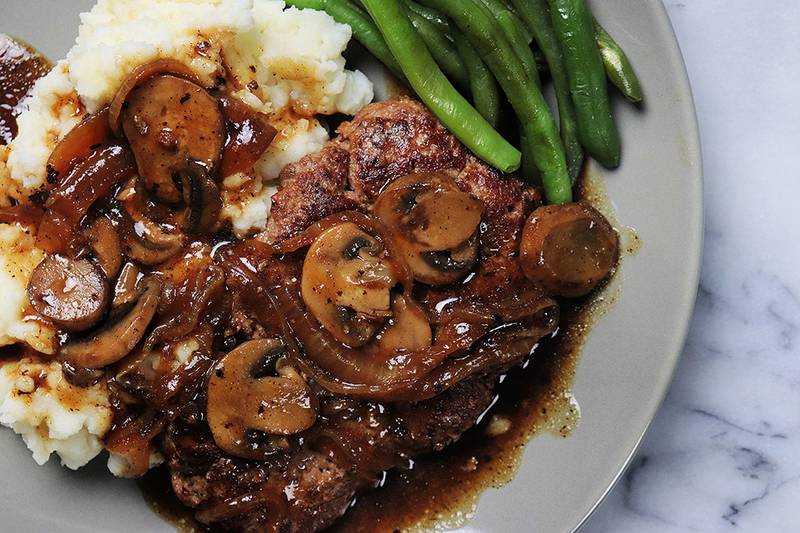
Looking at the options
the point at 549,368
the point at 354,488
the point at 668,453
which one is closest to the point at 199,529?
the point at 354,488

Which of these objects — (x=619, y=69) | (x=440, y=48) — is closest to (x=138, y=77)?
(x=440, y=48)

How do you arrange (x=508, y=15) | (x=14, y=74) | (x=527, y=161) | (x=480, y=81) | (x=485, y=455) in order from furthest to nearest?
(x=14, y=74), (x=485, y=455), (x=527, y=161), (x=480, y=81), (x=508, y=15)

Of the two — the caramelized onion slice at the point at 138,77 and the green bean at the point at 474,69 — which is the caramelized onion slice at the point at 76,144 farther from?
the green bean at the point at 474,69

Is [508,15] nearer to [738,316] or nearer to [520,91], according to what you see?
[520,91]

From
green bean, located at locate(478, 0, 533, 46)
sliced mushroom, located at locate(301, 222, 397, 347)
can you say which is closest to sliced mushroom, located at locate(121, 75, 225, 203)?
sliced mushroom, located at locate(301, 222, 397, 347)

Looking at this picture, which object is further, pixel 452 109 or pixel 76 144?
pixel 452 109

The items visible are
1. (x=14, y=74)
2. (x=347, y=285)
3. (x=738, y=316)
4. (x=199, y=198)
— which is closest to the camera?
(x=347, y=285)

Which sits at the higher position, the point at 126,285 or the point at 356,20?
the point at 356,20
